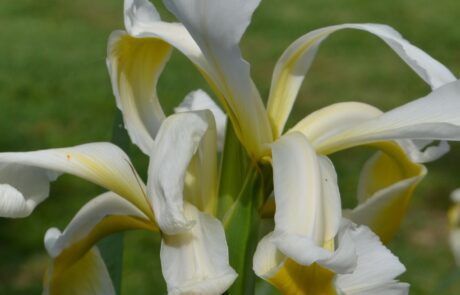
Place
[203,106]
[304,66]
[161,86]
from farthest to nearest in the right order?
[161,86], [203,106], [304,66]

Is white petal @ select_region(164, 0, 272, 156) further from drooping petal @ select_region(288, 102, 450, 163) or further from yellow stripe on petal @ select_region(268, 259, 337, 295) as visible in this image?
yellow stripe on petal @ select_region(268, 259, 337, 295)

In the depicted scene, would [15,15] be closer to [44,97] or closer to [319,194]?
[44,97]

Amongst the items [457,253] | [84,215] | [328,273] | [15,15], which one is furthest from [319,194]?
[15,15]

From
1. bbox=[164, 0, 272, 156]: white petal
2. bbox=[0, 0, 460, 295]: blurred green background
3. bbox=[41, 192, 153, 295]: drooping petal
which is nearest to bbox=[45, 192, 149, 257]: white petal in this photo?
bbox=[41, 192, 153, 295]: drooping petal

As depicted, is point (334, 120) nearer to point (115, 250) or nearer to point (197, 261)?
point (197, 261)

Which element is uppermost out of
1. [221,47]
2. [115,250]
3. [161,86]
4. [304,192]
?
[221,47]

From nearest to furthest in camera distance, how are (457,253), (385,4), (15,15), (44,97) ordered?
(457,253)
(44,97)
(15,15)
(385,4)

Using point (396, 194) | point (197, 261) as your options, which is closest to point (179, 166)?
point (197, 261)
